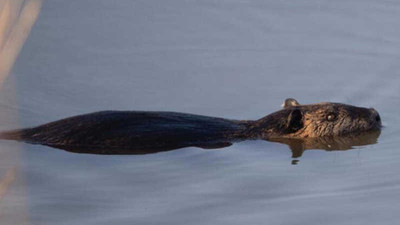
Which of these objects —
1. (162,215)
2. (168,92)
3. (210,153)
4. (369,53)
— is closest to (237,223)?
(162,215)

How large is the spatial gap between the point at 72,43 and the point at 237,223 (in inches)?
169

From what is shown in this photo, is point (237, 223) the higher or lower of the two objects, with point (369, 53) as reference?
lower

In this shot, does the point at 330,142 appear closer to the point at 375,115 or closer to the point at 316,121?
the point at 316,121

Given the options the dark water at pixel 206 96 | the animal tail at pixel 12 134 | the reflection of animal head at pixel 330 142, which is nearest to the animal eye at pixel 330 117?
the reflection of animal head at pixel 330 142

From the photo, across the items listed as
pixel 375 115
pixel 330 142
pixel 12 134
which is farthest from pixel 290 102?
pixel 12 134

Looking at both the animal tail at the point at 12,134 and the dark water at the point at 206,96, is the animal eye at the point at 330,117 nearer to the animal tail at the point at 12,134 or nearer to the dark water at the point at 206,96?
the dark water at the point at 206,96

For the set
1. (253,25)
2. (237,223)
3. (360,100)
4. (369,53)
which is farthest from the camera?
(253,25)

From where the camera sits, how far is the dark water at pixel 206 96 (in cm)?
496

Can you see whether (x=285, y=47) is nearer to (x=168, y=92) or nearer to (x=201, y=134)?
(x=168, y=92)

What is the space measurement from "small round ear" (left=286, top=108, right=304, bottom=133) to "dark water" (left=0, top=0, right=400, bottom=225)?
0.99 feet

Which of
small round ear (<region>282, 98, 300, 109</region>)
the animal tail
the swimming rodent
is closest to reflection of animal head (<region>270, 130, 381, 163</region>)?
the swimming rodent

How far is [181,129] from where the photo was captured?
654 cm

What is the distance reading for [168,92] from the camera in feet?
25.3

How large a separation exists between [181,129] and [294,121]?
963 millimetres
